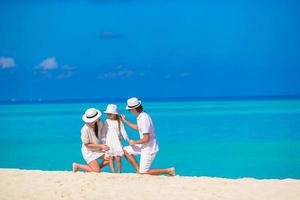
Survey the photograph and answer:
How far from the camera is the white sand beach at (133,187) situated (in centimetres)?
702

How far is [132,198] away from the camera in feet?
22.6

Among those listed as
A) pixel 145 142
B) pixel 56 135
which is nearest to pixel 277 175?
pixel 145 142

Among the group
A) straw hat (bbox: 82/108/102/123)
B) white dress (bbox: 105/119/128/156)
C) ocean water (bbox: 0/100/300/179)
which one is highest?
ocean water (bbox: 0/100/300/179)

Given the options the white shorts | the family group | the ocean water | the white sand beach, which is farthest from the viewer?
the ocean water

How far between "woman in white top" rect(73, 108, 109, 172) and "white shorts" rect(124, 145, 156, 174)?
0.33 metres

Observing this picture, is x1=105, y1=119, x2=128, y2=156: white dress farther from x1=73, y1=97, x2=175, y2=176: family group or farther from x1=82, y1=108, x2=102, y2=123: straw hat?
x1=82, y1=108, x2=102, y2=123: straw hat

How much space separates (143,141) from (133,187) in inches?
34.3

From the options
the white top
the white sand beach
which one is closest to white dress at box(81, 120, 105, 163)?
the white sand beach

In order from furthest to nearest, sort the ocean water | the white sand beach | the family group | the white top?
the ocean water → the family group → the white top → the white sand beach

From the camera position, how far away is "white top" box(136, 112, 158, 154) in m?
7.98

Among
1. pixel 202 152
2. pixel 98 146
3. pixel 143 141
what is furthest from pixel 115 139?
pixel 202 152

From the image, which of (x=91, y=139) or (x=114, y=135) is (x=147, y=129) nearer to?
(x=114, y=135)

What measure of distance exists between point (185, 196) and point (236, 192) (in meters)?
0.65

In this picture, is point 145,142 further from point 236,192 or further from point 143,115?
point 236,192
